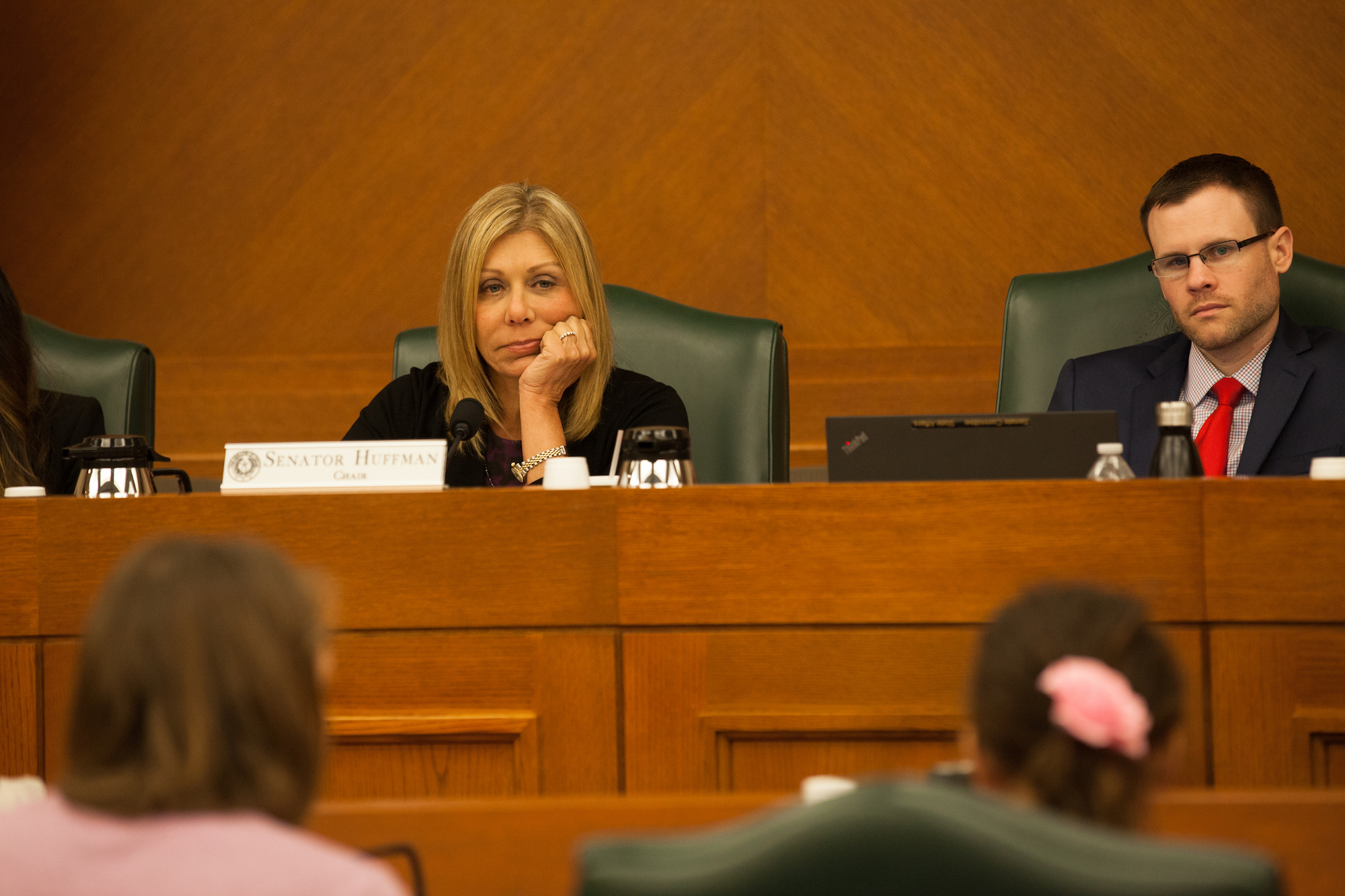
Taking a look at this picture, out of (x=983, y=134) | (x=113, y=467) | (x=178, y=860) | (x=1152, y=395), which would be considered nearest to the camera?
(x=178, y=860)

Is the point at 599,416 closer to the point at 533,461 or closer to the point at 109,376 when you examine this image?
the point at 533,461

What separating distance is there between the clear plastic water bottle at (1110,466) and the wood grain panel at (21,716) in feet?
A: 4.20

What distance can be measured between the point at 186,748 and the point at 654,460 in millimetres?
986

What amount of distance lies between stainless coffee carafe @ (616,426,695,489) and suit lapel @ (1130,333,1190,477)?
3.16 ft

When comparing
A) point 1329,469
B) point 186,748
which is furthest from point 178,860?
point 1329,469

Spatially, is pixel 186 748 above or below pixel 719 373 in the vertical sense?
below

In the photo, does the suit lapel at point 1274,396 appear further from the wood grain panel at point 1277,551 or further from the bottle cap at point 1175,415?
the wood grain panel at point 1277,551

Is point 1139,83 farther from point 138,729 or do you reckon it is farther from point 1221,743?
point 138,729

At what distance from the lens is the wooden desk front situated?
1.46 meters

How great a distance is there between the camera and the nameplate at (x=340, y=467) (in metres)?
1.64

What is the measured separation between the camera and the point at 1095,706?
0.72 metres

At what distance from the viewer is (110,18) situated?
3.52m

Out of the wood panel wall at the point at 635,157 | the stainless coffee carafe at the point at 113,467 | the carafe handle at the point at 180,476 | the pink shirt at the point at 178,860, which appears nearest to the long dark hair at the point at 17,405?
the carafe handle at the point at 180,476

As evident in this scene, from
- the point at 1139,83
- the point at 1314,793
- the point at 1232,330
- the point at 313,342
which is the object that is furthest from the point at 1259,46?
the point at 1314,793
